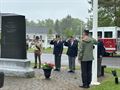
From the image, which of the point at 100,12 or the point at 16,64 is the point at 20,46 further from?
the point at 100,12

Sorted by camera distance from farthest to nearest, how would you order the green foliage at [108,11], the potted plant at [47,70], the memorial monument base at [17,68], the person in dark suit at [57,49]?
the green foliage at [108,11] < the person in dark suit at [57,49] < the memorial monument base at [17,68] < the potted plant at [47,70]

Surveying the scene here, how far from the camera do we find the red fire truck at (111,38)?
127 feet

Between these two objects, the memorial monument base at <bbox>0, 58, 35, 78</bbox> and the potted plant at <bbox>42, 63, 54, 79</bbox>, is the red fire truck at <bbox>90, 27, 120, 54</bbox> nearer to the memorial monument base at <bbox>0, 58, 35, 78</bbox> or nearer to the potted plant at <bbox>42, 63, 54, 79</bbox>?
the memorial monument base at <bbox>0, 58, 35, 78</bbox>

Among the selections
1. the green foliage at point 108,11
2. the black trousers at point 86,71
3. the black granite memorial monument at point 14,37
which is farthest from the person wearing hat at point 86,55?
the green foliage at point 108,11

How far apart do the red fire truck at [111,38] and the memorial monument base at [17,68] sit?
2242 centimetres

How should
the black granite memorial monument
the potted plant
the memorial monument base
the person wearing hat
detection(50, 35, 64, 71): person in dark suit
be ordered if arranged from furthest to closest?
detection(50, 35, 64, 71): person in dark suit
the black granite memorial monument
the memorial monument base
the potted plant
the person wearing hat

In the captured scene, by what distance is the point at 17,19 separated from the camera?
56.7ft

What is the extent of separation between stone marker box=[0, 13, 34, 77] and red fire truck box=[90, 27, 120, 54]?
22040mm

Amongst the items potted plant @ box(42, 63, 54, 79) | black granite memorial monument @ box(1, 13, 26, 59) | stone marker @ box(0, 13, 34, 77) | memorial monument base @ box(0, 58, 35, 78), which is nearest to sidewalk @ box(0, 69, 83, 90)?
potted plant @ box(42, 63, 54, 79)

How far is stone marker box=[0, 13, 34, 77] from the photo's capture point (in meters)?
16.8

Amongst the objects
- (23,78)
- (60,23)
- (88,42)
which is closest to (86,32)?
(88,42)

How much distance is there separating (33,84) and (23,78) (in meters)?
1.83

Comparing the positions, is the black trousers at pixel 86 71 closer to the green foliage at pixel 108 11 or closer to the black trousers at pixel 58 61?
the black trousers at pixel 58 61

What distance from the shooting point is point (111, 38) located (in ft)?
129
